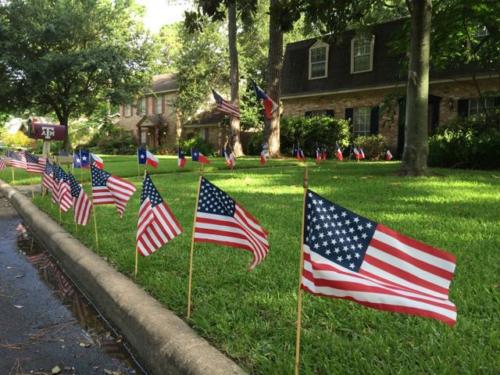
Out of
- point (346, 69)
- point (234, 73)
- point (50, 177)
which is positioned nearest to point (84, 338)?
point (50, 177)

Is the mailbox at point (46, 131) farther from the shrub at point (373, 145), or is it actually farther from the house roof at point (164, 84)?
the house roof at point (164, 84)

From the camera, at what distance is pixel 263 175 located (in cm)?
A: 1209

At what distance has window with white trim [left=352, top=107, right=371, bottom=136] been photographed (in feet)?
70.7

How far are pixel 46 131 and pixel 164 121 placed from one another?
93.6 feet

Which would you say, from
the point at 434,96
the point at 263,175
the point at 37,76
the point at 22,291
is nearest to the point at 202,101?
the point at 37,76

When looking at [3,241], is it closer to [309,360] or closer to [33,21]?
[309,360]

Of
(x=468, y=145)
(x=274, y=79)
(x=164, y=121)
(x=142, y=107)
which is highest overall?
(x=142, y=107)

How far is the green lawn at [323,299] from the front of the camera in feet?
8.42

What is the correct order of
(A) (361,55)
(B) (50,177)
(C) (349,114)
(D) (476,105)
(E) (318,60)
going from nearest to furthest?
1. (B) (50,177)
2. (D) (476,105)
3. (A) (361,55)
4. (C) (349,114)
5. (E) (318,60)

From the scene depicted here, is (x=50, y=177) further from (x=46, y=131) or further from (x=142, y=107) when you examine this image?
(x=142, y=107)

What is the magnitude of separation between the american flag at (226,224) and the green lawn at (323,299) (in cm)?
51

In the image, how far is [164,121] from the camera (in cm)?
3709

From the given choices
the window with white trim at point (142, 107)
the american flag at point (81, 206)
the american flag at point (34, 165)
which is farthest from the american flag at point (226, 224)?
the window with white trim at point (142, 107)

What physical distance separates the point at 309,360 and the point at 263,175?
961cm
